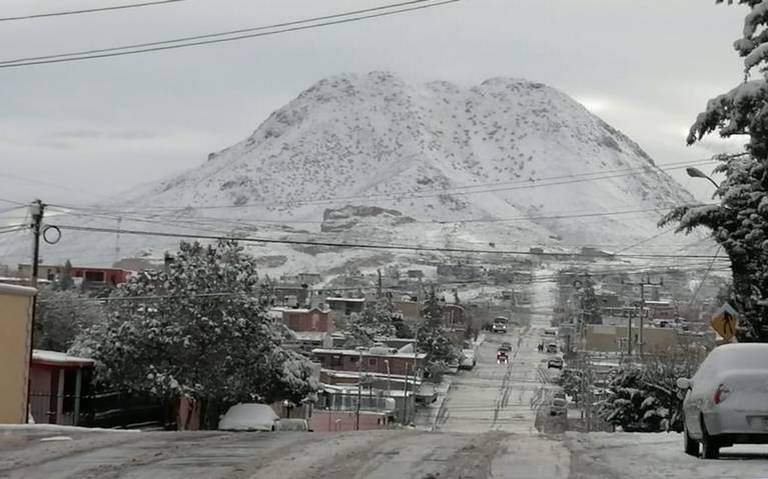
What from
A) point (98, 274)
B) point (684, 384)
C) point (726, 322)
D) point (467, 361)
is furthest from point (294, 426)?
point (98, 274)

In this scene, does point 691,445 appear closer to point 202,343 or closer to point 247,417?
point 247,417

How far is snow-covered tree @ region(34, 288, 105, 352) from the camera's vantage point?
64938 mm

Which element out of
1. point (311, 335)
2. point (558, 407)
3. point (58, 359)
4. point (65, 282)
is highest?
point (65, 282)

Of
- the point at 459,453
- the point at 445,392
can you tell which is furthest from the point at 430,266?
the point at 459,453

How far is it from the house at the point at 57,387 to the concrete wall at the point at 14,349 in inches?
375

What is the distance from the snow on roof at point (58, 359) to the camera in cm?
3792

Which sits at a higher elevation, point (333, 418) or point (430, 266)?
point (430, 266)

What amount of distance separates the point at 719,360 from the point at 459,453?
3.66m

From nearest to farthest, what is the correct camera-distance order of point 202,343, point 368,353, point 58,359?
1. point 58,359
2. point 202,343
3. point 368,353

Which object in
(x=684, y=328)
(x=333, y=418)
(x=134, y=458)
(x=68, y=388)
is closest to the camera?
(x=134, y=458)

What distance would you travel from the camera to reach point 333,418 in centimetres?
5606

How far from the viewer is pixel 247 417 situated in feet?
137

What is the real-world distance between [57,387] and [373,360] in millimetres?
41227

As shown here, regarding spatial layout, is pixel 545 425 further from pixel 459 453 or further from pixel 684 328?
pixel 459 453
